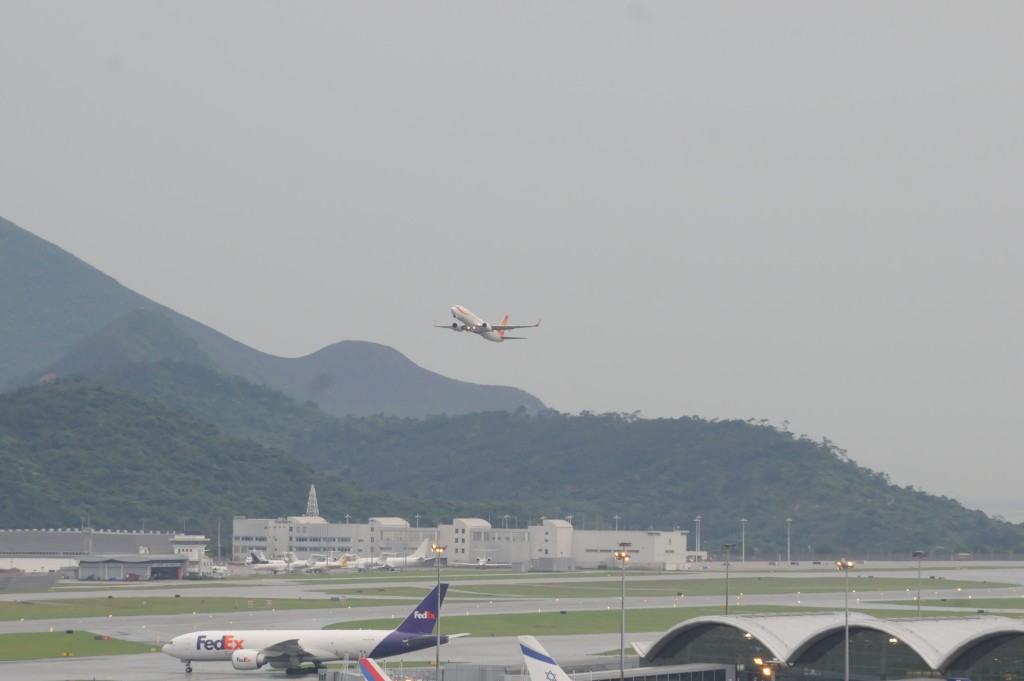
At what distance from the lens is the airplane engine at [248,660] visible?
111812 millimetres

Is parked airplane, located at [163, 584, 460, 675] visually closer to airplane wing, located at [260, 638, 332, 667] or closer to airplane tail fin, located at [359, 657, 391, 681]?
airplane wing, located at [260, 638, 332, 667]

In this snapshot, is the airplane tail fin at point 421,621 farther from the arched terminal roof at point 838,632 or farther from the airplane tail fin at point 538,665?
the airplane tail fin at point 538,665

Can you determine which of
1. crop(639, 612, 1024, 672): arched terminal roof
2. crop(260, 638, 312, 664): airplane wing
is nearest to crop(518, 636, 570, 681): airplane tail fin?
crop(639, 612, 1024, 672): arched terminal roof

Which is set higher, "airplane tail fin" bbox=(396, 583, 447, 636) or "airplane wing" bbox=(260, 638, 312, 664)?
"airplane tail fin" bbox=(396, 583, 447, 636)

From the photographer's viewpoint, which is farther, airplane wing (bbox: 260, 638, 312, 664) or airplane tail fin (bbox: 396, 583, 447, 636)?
airplane wing (bbox: 260, 638, 312, 664)

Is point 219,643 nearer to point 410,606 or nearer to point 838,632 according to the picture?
point 838,632

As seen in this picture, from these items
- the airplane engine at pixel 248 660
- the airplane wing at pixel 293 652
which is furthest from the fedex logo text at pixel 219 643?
the airplane wing at pixel 293 652

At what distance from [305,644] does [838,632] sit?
4114 cm

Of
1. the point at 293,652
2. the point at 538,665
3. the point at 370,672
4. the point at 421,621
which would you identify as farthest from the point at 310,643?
the point at 538,665

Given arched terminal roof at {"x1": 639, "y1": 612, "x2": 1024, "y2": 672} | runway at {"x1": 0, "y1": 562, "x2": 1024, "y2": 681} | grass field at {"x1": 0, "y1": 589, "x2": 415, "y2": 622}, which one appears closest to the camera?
arched terminal roof at {"x1": 639, "y1": 612, "x2": 1024, "y2": 672}

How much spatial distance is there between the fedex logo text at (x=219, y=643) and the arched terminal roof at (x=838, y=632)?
110 ft

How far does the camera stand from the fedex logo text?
114 metres

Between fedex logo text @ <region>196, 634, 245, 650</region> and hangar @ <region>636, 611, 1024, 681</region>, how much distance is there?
111 feet

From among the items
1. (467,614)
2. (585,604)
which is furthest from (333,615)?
(585,604)
